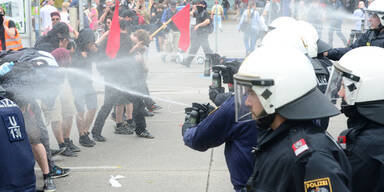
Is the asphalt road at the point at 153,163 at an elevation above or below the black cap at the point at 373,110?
below

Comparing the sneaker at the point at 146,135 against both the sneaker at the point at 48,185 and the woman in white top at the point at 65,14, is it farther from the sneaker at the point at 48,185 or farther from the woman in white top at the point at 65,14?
the woman in white top at the point at 65,14

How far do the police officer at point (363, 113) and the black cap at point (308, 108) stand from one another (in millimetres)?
522

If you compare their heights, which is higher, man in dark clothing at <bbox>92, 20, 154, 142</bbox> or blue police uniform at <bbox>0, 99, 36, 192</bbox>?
blue police uniform at <bbox>0, 99, 36, 192</bbox>

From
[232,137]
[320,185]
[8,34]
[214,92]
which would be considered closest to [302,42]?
[214,92]

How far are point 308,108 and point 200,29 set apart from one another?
469 inches

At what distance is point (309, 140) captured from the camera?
6.26 feet

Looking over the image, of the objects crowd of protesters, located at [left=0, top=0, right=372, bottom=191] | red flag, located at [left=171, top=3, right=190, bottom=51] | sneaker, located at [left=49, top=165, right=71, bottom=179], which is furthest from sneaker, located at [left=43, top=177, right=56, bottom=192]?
red flag, located at [left=171, top=3, right=190, bottom=51]

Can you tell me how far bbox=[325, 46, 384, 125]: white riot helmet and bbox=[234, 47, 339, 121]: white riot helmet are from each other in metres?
0.67

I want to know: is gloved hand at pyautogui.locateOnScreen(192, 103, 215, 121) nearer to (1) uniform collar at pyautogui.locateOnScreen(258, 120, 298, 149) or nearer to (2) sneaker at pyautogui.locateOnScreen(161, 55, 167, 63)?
(1) uniform collar at pyautogui.locateOnScreen(258, 120, 298, 149)

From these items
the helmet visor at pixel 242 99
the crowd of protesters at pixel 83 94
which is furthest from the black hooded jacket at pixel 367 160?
the crowd of protesters at pixel 83 94

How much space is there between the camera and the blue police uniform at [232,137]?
115 inches

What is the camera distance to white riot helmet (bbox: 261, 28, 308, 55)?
391 centimetres

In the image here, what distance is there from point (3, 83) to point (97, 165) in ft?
7.67

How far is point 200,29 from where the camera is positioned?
45.2 ft
